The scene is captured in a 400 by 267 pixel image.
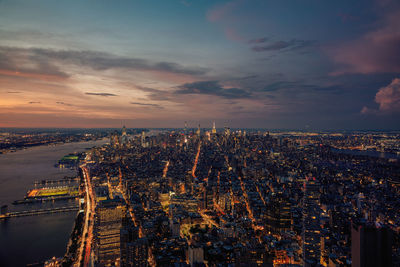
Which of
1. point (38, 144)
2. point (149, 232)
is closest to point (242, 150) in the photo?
point (149, 232)

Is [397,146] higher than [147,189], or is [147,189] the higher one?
[397,146]

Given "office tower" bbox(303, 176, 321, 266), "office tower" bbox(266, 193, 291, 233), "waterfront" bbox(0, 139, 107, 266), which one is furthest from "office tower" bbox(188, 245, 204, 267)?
"waterfront" bbox(0, 139, 107, 266)

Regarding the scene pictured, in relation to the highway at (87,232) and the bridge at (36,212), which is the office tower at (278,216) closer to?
the highway at (87,232)

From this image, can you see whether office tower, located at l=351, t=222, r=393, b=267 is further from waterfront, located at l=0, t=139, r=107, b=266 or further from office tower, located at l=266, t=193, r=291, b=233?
waterfront, located at l=0, t=139, r=107, b=266

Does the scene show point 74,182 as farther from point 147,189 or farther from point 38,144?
point 38,144

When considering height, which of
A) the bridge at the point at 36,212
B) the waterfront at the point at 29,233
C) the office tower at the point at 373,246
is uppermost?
the office tower at the point at 373,246

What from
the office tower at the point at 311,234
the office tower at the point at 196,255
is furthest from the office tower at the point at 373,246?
the office tower at the point at 196,255
